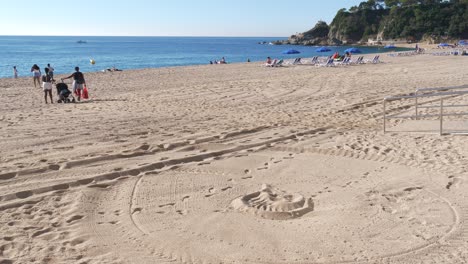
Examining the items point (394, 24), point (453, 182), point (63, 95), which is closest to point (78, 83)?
point (63, 95)

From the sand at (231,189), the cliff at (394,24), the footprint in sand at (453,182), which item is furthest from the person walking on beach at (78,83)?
the cliff at (394,24)

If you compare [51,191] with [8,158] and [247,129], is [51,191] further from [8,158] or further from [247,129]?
[247,129]

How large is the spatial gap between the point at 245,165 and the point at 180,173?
3.37 ft

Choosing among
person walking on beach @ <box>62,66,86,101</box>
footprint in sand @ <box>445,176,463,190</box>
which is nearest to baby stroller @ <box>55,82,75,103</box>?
person walking on beach @ <box>62,66,86,101</box>

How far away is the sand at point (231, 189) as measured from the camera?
4.20 meters

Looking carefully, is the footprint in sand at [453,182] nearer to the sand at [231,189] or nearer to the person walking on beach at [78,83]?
the sand at [231,189]

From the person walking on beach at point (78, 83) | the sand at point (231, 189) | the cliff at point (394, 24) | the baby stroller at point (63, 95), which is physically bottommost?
the sand at point (231, 189)

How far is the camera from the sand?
420 centimetres

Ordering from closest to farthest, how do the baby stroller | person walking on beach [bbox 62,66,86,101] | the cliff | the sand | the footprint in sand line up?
1. the sand
2. the footprint in sand
3. the baby stroller
4. person walking on beach [bbox 62,66,86,101]
5. the cliff

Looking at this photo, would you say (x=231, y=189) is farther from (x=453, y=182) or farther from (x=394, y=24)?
(x=394, y=24)

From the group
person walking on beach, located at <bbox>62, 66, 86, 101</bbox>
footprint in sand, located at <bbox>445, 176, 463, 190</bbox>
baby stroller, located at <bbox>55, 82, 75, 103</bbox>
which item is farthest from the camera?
person walking on beach, located at <bbox>62, 66, 86, 101</bbox>

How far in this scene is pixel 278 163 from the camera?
23.1ft

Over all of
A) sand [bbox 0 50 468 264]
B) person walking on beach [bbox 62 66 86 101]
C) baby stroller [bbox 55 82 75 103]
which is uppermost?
person walking on beach [bbox 62 66 86 101]

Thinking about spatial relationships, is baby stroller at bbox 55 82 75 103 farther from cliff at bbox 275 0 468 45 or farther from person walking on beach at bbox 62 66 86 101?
cliff at bbox 275 0 468 45
